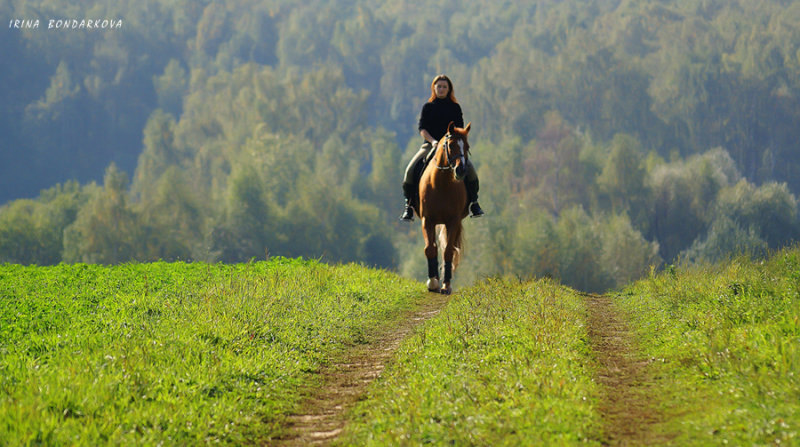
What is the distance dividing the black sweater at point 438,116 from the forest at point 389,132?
40.9 ft

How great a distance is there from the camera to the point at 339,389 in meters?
9.26

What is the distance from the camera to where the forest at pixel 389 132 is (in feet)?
246

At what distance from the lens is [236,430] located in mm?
7609

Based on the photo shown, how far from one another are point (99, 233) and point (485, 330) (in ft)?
234

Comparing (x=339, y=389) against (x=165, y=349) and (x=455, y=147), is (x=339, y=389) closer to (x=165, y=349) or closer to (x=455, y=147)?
(x=165, y=349)

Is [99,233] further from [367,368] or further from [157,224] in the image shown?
[367,368]

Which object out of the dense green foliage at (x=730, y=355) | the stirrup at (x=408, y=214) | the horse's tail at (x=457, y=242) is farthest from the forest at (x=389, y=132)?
the dense green foliage at (x=730, y=355)

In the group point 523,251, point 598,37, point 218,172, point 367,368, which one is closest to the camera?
point 367,368

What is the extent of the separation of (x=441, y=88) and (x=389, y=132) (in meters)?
104

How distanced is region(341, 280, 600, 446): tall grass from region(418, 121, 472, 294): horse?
15.0 ft

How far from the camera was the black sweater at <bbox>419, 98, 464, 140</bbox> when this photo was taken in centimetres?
1834

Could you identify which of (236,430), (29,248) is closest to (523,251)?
(29,248)

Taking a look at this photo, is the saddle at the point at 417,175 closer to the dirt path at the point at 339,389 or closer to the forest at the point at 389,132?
the dirt path at the point at 339,389

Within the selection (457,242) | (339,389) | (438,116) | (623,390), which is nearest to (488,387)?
(623,390)
